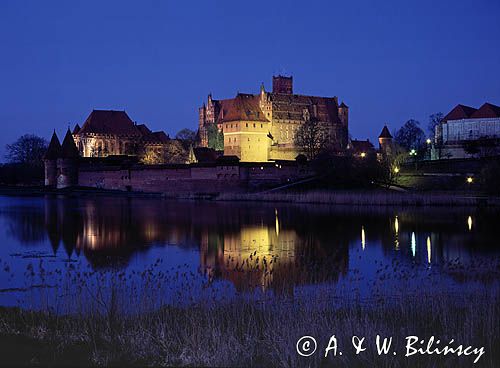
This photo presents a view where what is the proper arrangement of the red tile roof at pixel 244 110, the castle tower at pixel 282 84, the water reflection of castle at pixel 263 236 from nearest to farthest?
the water reflection of castle at pixel 263 236 → the red tile roof at pixel 244 110 → the castle tower at pixel 282 84

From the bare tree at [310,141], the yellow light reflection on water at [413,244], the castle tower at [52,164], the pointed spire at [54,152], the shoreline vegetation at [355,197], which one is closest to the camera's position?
the yellow light reflection on water at [413,244]

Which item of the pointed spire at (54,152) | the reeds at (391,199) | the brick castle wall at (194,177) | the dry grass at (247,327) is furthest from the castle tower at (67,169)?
the dry grass at (247,327)

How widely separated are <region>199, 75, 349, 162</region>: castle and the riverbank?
4692 centimetres

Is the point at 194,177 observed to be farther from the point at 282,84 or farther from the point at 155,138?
the point at 282,84

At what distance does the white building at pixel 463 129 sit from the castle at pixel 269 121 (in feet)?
30.8

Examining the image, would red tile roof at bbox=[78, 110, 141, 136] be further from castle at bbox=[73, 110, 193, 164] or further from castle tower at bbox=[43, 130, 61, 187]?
castle tower at bbox=[43, 130, 61, 187]

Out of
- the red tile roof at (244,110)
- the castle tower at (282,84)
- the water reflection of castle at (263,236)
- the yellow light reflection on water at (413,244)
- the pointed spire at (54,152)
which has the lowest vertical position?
the yellow light reflection on water at (413,244)

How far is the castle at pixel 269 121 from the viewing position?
58656 mm

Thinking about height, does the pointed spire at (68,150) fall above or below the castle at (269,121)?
below

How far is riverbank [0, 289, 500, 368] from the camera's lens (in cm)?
512

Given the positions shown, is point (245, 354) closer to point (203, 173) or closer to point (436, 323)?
point (436, 323)

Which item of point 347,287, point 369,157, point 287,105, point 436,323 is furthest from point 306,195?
point 287,105

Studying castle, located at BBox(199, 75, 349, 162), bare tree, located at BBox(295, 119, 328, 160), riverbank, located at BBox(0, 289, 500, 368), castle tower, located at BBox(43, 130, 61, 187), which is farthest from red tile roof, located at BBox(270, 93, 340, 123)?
riverbank, located at BBox(0, 289, 500, 368)

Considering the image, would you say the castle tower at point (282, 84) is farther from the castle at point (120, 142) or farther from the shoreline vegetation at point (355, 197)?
the shoreline vegetation at point (355, 197)
